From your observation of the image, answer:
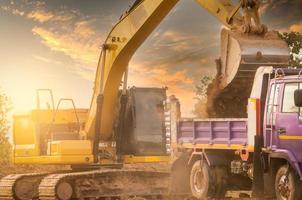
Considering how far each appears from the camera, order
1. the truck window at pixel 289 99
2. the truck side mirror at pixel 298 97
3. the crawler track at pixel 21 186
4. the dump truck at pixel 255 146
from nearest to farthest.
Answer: the truck side mirror at pixel 298 97
the dump truck at pixel 255 146
the truck window at pixel 289 99
the crawler track at pixel 21 186

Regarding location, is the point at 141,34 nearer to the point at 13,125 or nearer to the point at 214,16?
the point at 214,16

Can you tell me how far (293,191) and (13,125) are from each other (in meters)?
9.92

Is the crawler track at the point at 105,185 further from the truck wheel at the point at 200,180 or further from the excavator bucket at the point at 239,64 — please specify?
the excavator bucket at the point at 239,64

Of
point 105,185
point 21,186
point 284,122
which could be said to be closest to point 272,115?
point 284,122

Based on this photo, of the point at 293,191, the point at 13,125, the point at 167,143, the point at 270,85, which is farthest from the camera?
the point at 13,125

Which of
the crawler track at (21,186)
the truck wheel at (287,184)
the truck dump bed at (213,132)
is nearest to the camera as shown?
the truck wheel at (287,184)

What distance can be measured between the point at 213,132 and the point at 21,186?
6.02 m

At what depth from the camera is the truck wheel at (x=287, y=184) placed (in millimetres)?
15562

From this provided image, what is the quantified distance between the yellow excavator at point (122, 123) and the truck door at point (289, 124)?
10.4 ft

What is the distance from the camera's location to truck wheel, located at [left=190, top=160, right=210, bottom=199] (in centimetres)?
1959

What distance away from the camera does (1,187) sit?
21.9 m

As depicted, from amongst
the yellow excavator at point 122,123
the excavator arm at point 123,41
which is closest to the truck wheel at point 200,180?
the yellow excavator at point 122,123

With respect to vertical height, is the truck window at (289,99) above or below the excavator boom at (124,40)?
below

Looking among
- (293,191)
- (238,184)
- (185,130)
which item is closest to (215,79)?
(185,130)
